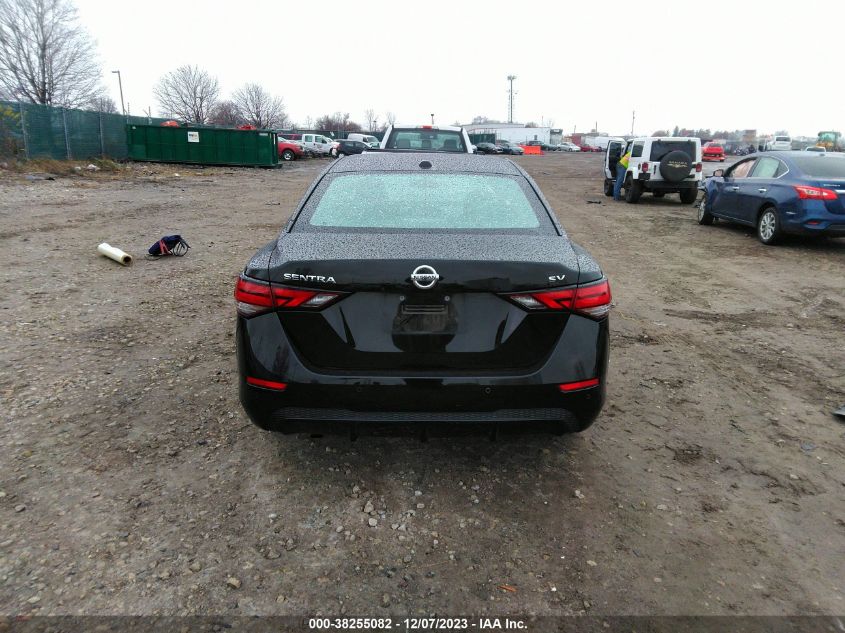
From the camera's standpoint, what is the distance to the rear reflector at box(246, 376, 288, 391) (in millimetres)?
2678

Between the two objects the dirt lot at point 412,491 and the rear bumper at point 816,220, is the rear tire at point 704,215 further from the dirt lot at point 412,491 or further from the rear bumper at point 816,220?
the dirt lot at point 412,491

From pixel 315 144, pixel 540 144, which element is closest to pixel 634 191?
pixel 315 144

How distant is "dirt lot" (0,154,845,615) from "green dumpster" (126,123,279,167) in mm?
28135

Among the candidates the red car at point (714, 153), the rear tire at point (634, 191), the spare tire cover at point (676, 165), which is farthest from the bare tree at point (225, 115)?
the spare tire cover at point (676, 165)

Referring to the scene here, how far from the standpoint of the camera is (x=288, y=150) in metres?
40.0

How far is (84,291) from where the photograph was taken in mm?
6531

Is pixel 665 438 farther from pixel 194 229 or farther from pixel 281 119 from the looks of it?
pixel 281 119

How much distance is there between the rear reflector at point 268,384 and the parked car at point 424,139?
9.66 m

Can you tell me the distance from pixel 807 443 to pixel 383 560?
8.76 feet

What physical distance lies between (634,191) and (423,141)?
312 inches

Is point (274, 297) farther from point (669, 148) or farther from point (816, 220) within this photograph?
point (669, 148)

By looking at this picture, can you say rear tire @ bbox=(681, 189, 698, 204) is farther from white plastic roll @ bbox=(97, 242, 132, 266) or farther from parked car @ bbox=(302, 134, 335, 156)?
parked car @ bbox=(302, 134, 335, 156)

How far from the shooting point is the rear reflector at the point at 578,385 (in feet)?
8.83

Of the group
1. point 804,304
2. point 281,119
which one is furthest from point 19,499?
point 281,119
